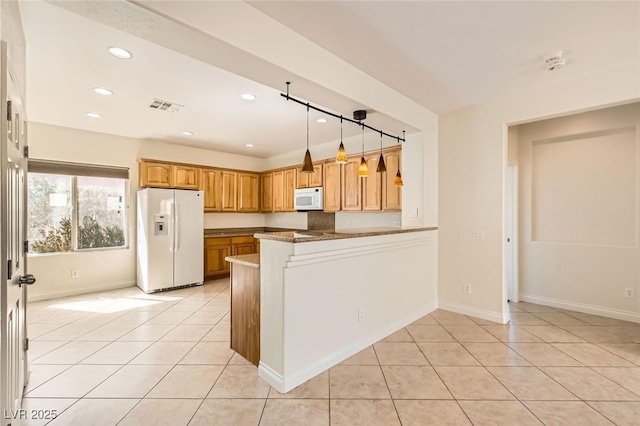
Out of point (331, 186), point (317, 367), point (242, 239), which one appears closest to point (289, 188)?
point (331, 186)

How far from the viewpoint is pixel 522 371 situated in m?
2.34

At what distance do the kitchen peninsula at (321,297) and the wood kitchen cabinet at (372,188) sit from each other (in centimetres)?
127

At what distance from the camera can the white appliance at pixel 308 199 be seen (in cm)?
529

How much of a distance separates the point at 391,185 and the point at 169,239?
12.4 ft

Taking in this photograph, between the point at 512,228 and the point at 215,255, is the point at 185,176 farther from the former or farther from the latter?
the point at 512,228

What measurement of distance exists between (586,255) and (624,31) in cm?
267

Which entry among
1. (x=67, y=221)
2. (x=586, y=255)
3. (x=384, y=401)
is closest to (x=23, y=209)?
(x=384, y=401)

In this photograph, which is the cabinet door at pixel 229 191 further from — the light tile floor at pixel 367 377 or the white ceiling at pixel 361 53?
the light tile floor at pixel 367 377

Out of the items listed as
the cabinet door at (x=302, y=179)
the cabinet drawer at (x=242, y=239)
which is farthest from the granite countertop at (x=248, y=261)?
the cabinet drawer at (x=242, y=239)

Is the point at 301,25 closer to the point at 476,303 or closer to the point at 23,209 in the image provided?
the point at 23,209

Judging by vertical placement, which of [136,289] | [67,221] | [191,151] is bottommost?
[136,289]

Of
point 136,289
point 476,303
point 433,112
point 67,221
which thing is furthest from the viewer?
point 136,289

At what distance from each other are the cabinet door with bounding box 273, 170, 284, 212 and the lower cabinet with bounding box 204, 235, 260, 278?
2.86 ft

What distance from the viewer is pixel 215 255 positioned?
573cm
